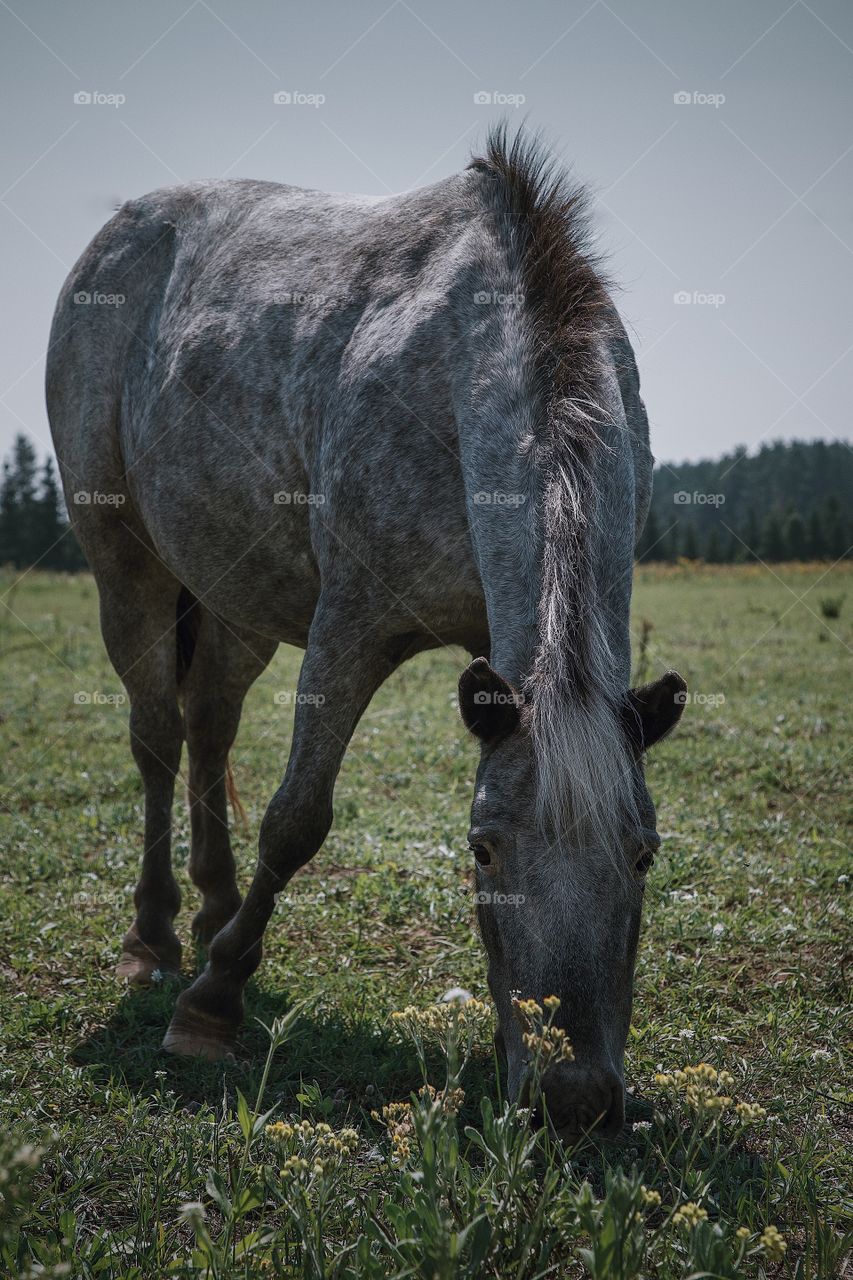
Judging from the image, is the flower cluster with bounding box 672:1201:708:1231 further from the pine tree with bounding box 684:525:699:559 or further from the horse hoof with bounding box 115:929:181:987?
the pine tree with bounding box 684:525:699:559

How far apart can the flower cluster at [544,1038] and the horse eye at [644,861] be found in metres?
0.45

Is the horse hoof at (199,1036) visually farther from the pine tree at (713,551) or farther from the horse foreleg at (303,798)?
the pine tree at (713,551)

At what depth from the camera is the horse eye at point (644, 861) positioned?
2340 millimetres

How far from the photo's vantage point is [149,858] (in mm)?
4266

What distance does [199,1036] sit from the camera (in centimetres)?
329

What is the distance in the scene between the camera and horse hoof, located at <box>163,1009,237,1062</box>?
3.23 m

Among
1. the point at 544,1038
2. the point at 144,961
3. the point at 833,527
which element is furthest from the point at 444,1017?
the point at 833,527

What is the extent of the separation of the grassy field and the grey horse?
30 cm

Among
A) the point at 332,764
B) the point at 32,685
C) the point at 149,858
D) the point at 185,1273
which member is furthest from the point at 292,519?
the point at 32,685

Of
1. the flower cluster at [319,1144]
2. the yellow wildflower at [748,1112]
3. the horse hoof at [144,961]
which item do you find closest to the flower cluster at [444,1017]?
the flower cluster at [319,1144]

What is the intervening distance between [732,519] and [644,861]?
97423 mm

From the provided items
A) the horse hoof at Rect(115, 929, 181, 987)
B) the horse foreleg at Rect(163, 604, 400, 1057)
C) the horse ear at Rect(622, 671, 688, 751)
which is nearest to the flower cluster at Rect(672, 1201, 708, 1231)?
the horse ear at Rect(622, 671, 688, 751)

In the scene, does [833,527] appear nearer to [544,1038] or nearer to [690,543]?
[690,543]

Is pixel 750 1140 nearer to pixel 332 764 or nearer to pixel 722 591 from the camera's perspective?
pixel 332 764
